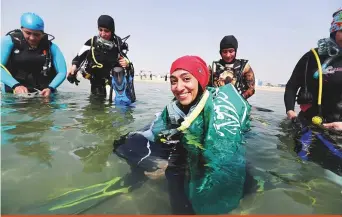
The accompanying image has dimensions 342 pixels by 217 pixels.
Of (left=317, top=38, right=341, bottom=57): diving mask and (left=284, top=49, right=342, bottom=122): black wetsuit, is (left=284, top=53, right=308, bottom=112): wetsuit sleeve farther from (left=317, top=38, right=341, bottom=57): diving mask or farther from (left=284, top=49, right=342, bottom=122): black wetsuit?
(left=317, top=38, right=341, bottom=57): diving mask

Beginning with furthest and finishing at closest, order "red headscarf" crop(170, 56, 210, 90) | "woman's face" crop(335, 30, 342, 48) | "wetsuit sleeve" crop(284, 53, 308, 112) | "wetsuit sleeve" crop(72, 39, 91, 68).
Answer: "wetsuit sleeve" crop(72, 39, 91, 68) → "wetsuit sleeve" crop(284, 53, 308, 112) → "woman's face" crop(335, 30, 342, 48) → "red headscarf" crop(170, 56, 210, 90)

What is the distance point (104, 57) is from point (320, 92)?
5082 millimetres

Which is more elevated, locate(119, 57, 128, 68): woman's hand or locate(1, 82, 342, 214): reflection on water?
locate(119, 57, 128, 68): woman's hand

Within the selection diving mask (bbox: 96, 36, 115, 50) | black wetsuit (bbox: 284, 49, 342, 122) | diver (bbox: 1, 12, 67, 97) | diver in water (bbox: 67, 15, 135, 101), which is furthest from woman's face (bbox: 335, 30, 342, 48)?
Answer: diver (bbox: 1, 12, 67, 97)

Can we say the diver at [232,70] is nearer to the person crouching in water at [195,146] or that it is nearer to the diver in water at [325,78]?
the diver in water at [325,78]

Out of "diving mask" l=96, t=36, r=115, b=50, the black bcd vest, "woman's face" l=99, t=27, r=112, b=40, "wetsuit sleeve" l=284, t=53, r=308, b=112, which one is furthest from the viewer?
"diving mask" l=96, t=36, r=115, b=50

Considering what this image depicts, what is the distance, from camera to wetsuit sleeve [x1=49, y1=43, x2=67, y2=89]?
241 inches

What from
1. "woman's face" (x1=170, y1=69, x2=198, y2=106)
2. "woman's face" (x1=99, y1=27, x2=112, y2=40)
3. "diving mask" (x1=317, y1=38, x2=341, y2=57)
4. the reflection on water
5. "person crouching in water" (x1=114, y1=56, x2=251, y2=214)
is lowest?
the reflection on water

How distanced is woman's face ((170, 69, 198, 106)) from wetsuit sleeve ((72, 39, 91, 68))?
472 cm

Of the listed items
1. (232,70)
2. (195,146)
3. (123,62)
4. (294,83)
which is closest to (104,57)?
(123,62)

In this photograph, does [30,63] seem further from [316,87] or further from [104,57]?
[316,87]

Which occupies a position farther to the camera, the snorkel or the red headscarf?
A: the snorkel

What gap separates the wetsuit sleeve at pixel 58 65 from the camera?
6.11 m

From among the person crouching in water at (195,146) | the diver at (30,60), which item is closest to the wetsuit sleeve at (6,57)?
the diver at (30,60)
